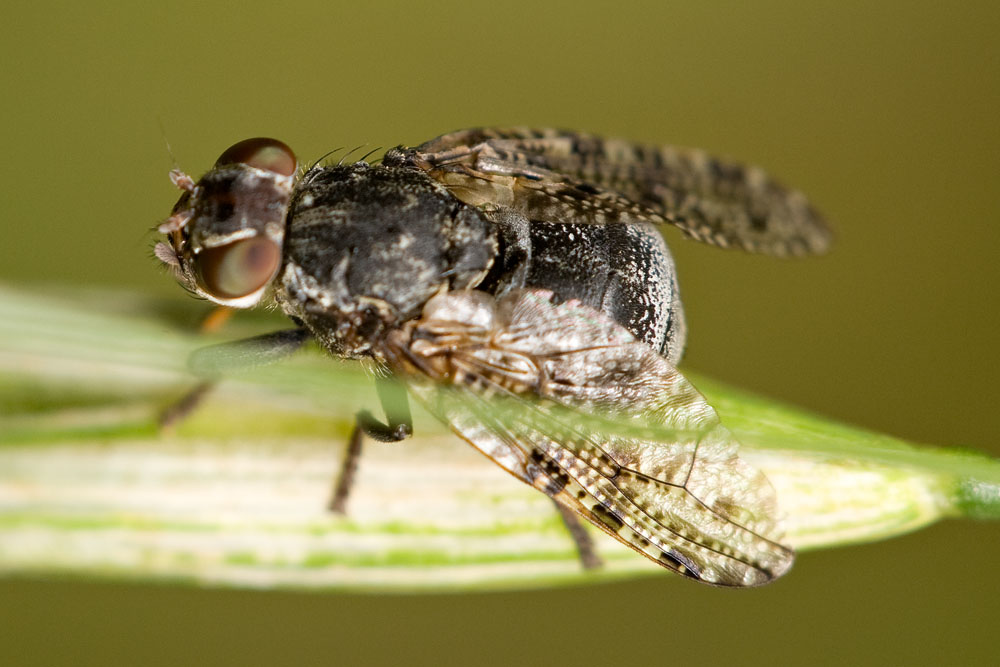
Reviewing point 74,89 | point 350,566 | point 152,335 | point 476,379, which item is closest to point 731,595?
point 476,379

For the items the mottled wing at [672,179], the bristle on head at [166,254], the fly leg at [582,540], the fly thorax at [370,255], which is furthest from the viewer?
the mottled wing at [672,179]

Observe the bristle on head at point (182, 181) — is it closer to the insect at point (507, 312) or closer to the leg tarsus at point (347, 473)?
the insect at point (507, 312)

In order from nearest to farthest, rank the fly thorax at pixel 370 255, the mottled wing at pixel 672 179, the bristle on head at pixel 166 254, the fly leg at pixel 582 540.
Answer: the fly leg at pixel 582 540, the fly thorax at pixel 370 255, the bristle on head at pixel 166 254, the mottled wing at pixel 672 179

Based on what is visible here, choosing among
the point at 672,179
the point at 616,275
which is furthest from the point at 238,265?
the point at 672,179

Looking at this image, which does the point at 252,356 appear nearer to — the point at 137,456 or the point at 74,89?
the point at 137,456

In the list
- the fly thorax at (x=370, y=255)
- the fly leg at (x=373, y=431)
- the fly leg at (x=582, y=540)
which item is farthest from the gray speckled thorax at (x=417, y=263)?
the fly leg at (x=582, y=540)

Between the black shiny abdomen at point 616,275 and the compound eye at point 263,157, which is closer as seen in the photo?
the black shiny abdomen at point 616,275

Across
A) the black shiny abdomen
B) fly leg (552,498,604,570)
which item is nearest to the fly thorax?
the black shiny abdomen
